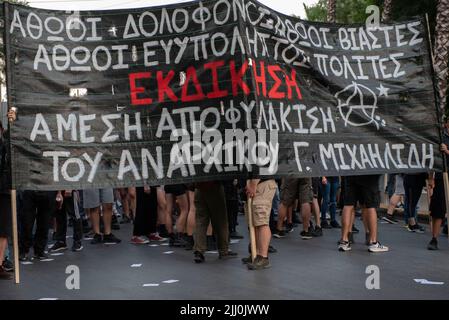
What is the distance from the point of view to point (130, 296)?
21.5 ft

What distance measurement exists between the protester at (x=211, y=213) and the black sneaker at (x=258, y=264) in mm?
905

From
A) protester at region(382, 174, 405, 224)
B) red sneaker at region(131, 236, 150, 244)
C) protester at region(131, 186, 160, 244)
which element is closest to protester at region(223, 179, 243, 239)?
protester at region(131, 186, 160, 244)

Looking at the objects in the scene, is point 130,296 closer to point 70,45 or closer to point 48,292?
point 48,292

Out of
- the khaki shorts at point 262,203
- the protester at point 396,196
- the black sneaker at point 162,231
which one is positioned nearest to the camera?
the khaki shorts at point 262,203

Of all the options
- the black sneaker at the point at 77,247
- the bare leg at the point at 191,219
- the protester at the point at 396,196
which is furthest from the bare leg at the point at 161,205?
the protester at the point at 396,196

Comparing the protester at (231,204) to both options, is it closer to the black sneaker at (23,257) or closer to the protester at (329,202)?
the protester at (329,202)

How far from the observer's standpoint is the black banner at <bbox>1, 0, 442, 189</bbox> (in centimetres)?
721

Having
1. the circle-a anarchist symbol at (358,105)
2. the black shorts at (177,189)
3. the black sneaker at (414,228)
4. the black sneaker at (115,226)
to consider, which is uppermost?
the circle-a anarchist symbol at (358,105)

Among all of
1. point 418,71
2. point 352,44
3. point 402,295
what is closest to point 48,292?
point 402,295

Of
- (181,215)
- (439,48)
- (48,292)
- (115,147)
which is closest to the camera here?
(48,292)

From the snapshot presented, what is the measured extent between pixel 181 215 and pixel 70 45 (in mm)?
3568

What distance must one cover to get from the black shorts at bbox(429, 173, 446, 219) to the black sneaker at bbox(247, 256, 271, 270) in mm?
2790

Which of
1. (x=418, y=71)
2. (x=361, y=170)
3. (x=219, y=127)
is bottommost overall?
(x=361, y=170)

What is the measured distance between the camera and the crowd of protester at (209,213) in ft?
26.0
